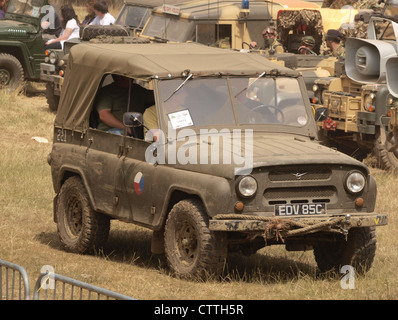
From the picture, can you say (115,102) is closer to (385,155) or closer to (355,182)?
(355,182)

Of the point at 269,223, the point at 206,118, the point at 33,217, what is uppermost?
the point at 206,118

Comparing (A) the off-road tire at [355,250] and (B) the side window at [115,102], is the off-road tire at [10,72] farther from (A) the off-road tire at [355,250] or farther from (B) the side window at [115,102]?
(A) the off-road tire at [355,250]

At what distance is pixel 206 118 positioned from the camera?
8906mm

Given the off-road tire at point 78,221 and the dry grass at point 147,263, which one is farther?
the off-road tire at point 78,221

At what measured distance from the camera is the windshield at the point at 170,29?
1858 cm

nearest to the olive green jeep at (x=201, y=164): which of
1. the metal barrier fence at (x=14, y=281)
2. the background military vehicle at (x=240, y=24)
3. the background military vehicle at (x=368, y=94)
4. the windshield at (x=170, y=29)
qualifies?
the metal barrier fence at (x=14, y=281)

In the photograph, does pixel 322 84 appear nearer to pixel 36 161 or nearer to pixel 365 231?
pixel 36 161

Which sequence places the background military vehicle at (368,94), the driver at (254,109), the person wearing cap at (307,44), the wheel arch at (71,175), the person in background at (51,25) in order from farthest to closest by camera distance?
the person in background at (51,25) → the person wearing cap at (307,44) → the background military vehicle at (368,94) → the wheel arch at (71,175) → the driver at (254,109)

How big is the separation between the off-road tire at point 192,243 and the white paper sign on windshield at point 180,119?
763 mm

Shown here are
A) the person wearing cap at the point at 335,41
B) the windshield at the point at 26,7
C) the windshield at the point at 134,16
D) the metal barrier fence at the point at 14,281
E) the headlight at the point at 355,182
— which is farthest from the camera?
the windshield at the point at 26,7

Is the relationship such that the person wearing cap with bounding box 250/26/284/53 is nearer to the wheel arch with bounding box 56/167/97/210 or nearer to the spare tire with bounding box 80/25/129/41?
the spare tire with bounding box 80/25/129/41
